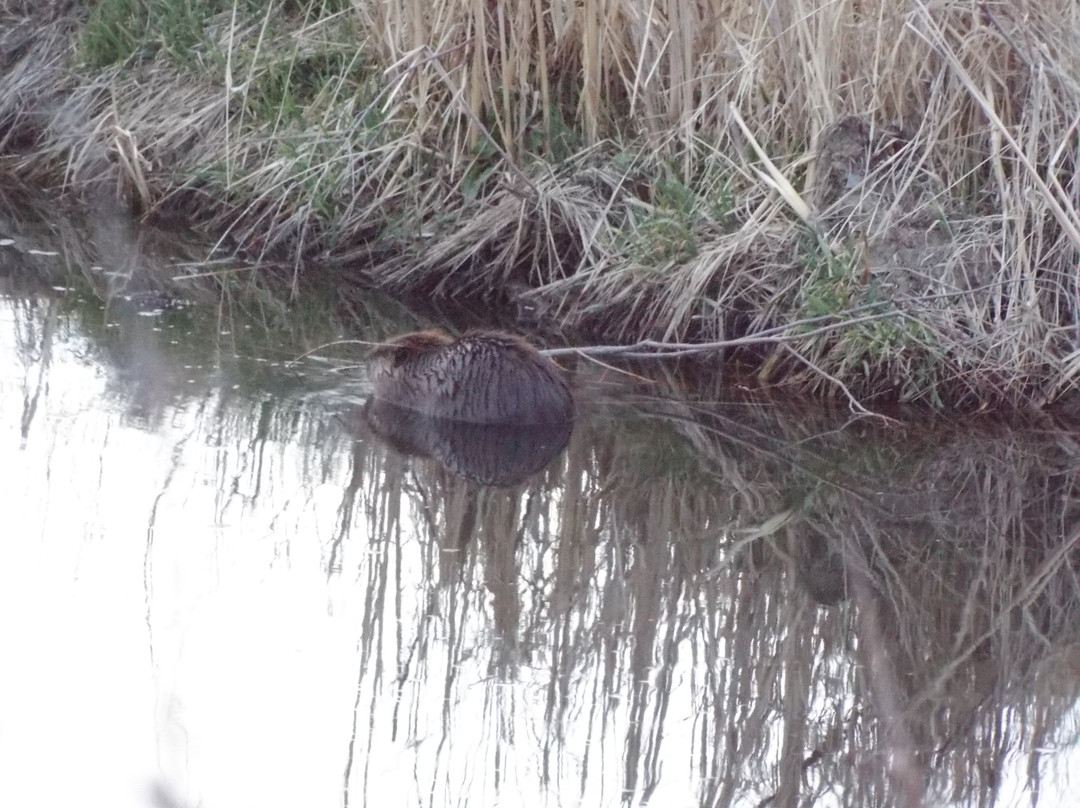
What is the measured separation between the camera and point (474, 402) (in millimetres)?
3678

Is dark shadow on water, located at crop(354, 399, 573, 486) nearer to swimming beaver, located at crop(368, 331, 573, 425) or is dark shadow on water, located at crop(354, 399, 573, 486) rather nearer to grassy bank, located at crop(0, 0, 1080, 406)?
swimming beaver, located at crop(368, 331, 573, 425)

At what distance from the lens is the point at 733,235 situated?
4402 mm

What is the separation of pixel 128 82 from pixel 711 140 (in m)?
2.74

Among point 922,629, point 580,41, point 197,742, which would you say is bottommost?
point 197,742

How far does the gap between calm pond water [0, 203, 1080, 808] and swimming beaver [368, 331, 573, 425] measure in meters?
0.08

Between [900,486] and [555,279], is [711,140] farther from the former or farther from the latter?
[900,486]

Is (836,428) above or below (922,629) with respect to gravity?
above

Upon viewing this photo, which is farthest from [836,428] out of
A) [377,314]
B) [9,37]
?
[9,37]

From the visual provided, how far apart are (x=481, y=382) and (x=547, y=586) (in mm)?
1003

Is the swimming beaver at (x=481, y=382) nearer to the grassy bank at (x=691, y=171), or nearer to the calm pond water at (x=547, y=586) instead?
the calm pond water at (x=547, y=586)

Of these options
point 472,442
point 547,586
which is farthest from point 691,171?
point 547,586

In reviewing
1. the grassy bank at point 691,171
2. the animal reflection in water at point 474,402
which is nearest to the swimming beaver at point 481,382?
the animal reflection in water at point 474,402

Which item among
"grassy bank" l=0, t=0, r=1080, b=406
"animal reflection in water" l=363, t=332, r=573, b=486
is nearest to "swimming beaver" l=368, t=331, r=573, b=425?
"animal reflection in water" l=363, t=332, r=573, b=486

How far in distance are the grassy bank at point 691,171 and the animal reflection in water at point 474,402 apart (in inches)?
30.1
